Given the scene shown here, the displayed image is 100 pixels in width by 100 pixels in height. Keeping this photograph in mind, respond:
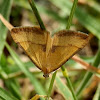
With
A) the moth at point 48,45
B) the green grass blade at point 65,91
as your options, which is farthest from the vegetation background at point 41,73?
the moth at point 48,45

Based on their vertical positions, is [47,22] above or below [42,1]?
below

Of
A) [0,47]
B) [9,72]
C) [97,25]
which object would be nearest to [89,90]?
[97,25]

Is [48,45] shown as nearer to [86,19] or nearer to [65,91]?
[65,91]

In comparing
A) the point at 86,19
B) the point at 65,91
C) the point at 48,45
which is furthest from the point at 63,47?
the point at 86,19

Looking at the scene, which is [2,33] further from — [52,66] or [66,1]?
[66,1]

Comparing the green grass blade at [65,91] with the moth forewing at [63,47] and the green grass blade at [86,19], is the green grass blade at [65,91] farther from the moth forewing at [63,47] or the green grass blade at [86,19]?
the green grass blade at [86,19]

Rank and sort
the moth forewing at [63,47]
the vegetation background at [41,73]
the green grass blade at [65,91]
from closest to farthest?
the moth forewing at [63,47], the green grass blade at [65,91], the vegetation background at [41,73]
